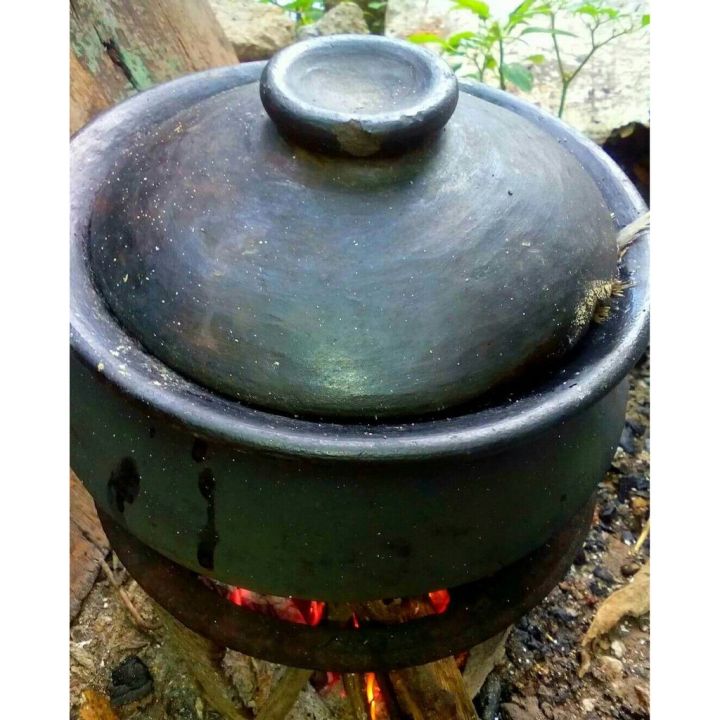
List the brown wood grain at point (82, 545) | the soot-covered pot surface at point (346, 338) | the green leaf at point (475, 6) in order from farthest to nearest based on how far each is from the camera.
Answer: the green leaf at point (475, 6)
the brown wood grain at point (82, 545)
the soot-covered pot surface at point (346, 338)

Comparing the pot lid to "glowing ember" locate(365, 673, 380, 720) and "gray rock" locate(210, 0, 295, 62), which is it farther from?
"gray rock" locate(210, 0, 295, 62)

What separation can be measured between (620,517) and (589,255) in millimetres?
1344

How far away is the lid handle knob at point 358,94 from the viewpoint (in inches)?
45.4

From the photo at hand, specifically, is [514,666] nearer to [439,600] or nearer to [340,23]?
[439,600]

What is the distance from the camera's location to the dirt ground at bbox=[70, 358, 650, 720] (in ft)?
6.26

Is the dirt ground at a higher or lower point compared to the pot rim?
lower

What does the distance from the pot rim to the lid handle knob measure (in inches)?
16.0

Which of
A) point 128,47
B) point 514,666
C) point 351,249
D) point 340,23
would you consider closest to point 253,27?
point 340,23

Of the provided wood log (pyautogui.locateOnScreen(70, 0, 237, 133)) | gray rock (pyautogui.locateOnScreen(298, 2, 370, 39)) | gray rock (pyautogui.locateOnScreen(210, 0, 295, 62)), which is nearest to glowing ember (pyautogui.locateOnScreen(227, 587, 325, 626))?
wood log (pyautogui.locateOnScreen(70, 0, 237, 133))

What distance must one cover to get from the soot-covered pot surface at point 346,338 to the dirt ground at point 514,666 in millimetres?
808

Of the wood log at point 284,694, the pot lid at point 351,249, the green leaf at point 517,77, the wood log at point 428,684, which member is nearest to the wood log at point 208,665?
the wood log at point 284,694

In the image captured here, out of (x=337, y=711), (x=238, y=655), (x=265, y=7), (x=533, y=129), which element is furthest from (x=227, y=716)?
(x=265, y=7)

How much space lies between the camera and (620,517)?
2.44 m

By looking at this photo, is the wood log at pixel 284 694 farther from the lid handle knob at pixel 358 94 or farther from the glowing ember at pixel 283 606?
the lid handle knob at pixel 358 94
